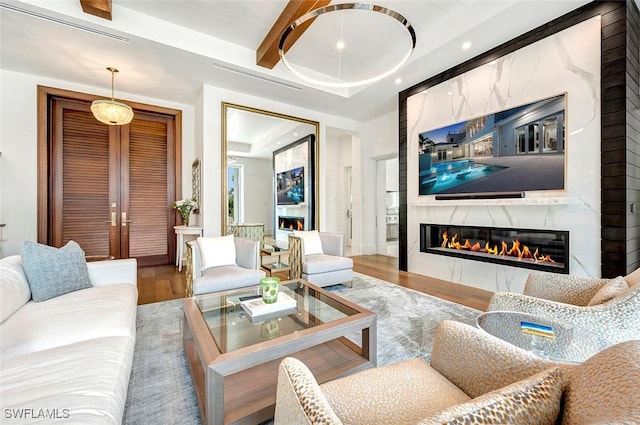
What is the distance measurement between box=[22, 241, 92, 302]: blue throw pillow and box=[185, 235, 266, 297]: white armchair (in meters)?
0.89

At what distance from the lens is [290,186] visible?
5.20m

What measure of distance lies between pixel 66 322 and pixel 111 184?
383 centimetres

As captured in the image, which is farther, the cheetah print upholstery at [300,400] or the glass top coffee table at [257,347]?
the glass top coffee table at [257,347]

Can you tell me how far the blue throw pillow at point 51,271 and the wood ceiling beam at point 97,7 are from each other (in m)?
2.38

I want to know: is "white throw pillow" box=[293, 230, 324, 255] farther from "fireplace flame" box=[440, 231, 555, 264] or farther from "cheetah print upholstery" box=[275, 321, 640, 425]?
"cheetah print upholstery" box=[275, 321, 640, 425]

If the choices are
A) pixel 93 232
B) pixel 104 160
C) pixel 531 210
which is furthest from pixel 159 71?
pixel 531 210

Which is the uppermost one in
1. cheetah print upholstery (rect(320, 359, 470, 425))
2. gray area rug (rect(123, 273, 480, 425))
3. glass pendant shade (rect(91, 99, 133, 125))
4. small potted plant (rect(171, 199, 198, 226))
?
glass pendant shade (rect(91, 99, 133, 125))

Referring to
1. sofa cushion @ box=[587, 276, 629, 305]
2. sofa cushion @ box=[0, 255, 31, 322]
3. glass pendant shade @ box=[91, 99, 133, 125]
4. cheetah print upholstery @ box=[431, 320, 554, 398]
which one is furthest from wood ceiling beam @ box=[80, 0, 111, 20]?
sofa cushion @ box=[587, 276, 629, 305]

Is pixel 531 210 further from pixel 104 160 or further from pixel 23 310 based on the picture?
pixel 104 160

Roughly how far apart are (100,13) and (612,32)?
16.8ft

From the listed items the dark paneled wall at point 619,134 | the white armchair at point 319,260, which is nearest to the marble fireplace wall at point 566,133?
the dark paneled wall at point 619,134

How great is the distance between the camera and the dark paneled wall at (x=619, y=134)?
2.44 metres

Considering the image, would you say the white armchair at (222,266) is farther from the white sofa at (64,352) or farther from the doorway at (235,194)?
the doorway at (235,194)

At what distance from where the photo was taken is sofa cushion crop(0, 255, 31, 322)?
1616 mm
